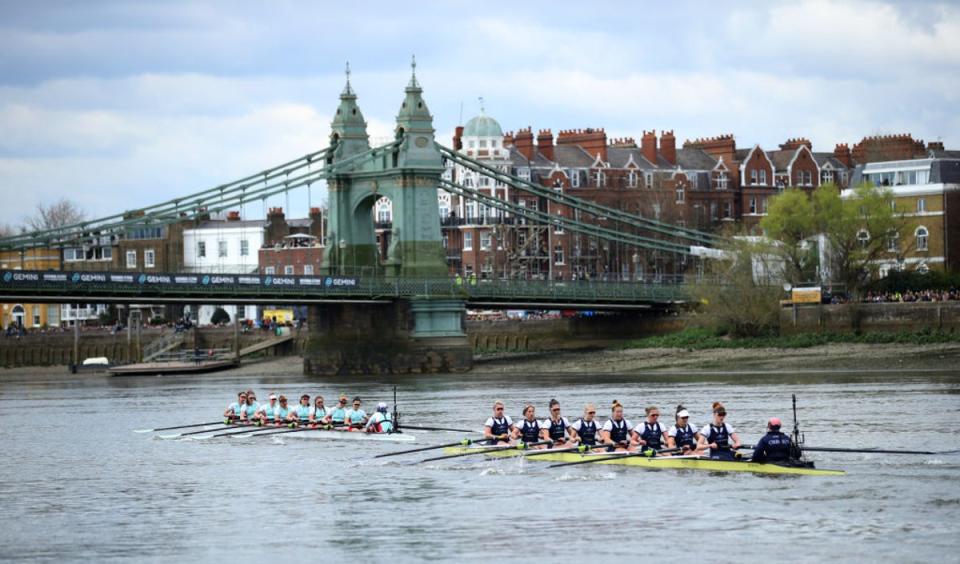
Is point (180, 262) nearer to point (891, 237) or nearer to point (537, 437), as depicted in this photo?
point (891, 237)

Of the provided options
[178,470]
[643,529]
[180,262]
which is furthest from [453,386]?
[180,262]

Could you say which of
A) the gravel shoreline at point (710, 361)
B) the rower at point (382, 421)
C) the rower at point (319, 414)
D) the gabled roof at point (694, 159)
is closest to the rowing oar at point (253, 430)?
the rower at point (319, 414)

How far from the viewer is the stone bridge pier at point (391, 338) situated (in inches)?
3231

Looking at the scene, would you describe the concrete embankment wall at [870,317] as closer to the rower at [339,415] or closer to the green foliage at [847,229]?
the green foliage at [847,229]

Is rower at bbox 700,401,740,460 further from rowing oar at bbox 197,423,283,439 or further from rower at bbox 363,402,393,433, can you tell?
rowing oar at bbox 197,423,283,439

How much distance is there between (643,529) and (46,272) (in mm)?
43698

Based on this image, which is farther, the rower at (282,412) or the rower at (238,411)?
the rower at (238,411)

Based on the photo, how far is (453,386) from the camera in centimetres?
7338

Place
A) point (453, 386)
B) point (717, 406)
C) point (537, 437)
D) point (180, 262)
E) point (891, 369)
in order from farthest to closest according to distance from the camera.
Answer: point (180, 262) → point (453, 386) → point (891, 369) → point (537, 437) → point (717, 406)

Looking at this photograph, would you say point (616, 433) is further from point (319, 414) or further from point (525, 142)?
point (525, 142)

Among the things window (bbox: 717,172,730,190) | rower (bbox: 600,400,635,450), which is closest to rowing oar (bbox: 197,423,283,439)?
rower (bbox: 600,400,635,450)

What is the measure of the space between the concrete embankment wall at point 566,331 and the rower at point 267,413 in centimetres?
3812

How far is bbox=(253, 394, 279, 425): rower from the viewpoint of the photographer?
52438mm

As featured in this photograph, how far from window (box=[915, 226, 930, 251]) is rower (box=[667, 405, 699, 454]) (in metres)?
53.3
